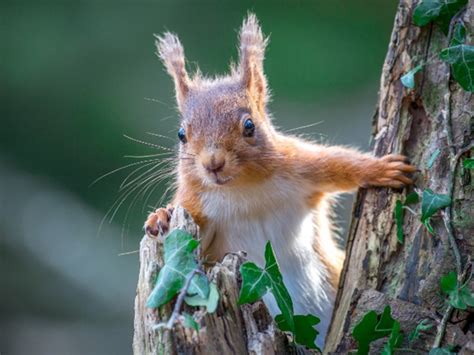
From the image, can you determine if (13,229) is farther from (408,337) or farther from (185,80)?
(408,337)

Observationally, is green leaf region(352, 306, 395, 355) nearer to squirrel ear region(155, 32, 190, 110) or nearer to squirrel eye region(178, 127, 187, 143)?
squirrel eye region(178, 127, 187, 143)

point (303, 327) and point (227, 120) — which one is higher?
point (227, 120)

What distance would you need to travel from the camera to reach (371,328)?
1.93 meters

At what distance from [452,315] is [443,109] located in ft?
1.77

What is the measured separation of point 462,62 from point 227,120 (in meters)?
0.76

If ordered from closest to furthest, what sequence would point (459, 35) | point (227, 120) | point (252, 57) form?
point (459, 35)
point (227, 120)
point (252, 57)

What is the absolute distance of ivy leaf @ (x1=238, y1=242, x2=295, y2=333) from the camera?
1811 mm

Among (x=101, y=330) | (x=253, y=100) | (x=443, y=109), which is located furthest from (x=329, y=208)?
(x=101, y=330)

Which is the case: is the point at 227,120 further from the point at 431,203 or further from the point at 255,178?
the point at 431,203

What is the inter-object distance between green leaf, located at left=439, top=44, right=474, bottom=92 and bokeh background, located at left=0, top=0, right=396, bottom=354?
8.75ft

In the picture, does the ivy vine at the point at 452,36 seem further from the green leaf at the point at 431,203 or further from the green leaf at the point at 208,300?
the green leaf at the point at 208,300

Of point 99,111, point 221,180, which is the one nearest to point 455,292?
point 221,180

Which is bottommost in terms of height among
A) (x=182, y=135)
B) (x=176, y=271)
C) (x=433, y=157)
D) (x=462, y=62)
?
(x=176, y=271)

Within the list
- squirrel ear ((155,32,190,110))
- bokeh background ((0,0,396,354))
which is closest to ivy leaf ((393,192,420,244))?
squirrel ear ((155,32,190,110))
